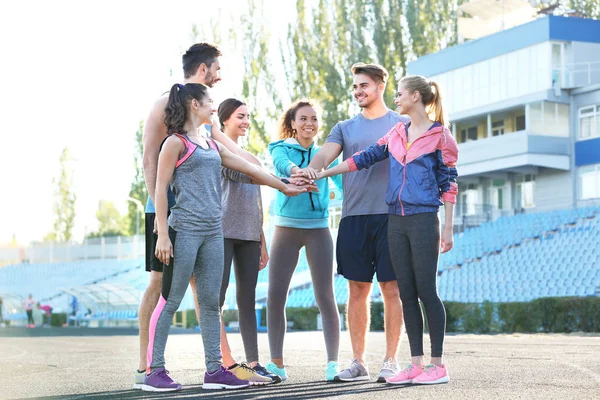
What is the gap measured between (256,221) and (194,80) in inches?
42.2

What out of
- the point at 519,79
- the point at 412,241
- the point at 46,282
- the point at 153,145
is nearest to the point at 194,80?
the point at 153,145

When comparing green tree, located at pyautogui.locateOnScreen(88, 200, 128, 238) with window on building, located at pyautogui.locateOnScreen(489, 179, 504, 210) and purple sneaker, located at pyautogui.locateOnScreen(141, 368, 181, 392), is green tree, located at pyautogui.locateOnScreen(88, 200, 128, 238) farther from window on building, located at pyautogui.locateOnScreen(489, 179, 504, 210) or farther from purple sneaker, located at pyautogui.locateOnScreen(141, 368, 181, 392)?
purple sneaker, located at pyautogui.locateOnScreen(141, 368, 181, 392)

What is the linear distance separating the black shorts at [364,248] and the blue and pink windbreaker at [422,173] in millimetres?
353

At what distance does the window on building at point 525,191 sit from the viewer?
44.6 meters

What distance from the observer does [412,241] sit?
22.1 feet

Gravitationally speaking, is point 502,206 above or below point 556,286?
above

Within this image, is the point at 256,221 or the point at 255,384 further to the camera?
the point at 256,221

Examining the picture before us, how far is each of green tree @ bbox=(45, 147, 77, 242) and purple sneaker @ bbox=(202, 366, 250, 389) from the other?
73431 mm

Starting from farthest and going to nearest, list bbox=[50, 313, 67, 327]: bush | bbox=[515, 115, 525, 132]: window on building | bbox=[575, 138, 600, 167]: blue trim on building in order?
bbox=[515, 115, 525, 132]: window on building
bbox=[575, 138, 600, 167]: blue trim on building
bbox=[50, 313, 67, 327]: bush

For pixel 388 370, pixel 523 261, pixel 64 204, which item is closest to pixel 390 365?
pixel 388 370

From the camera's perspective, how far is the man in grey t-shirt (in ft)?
23.5

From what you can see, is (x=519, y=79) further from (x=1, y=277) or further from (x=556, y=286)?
(x=1, y=277)

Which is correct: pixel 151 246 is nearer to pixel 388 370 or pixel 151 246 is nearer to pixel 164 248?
pixel 164 248

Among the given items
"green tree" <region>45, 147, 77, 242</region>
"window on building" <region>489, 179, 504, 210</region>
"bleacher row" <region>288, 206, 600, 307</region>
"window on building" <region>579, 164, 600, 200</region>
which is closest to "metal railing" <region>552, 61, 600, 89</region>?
"window on building" <region>579, 164, 600, 200</region>
